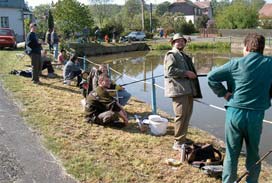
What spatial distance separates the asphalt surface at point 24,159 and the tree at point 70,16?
29.7 m

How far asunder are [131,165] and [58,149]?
1.14m

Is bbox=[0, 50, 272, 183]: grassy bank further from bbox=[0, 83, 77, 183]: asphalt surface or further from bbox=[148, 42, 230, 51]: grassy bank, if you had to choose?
bbox=[148, 42, 230, 51]: grassy bank

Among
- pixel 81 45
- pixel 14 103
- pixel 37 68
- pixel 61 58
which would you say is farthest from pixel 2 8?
pixel 14 103

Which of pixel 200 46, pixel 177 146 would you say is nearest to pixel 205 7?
pixel 200 46

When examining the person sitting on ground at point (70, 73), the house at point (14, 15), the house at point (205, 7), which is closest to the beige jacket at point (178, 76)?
the person sitting on ground at point (70, 73)

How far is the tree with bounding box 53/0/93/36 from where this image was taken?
1420 inches

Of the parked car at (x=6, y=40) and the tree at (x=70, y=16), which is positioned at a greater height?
the tree at (x=70, y=16)

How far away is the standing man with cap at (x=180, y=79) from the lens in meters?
5.95

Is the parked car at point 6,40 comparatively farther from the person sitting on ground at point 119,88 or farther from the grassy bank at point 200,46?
the grassy bank at point 200,46

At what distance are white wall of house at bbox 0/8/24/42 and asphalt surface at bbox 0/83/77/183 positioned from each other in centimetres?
3006

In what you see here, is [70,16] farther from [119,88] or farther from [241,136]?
[241,136]

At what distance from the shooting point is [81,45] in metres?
33.0

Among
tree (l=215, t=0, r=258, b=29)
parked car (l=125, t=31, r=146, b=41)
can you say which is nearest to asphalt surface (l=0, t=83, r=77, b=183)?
parked car (l=125, t=31, r=146, b=41)

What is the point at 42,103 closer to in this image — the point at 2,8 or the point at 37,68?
the point at 37,68
